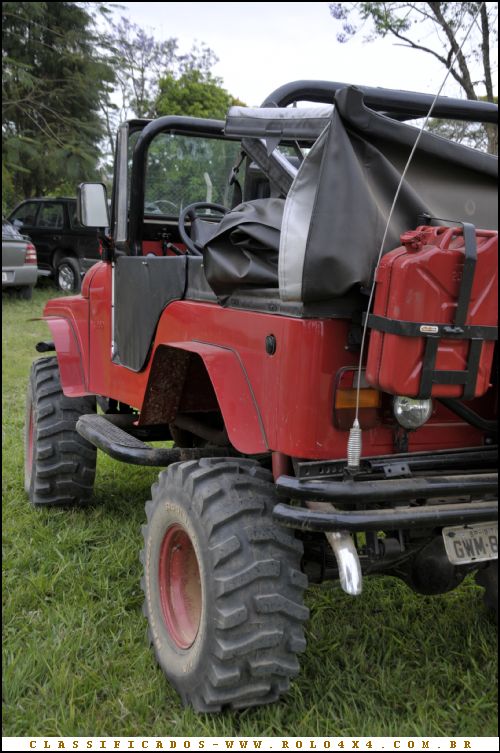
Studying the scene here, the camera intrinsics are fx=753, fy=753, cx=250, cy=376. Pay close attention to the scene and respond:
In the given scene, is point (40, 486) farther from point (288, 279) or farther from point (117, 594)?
point (288, 279)

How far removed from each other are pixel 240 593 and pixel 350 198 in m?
1.27

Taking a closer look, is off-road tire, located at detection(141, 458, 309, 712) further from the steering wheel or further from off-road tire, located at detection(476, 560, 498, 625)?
the steering wheel

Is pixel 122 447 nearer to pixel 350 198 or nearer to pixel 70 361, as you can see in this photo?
pixel 70 361

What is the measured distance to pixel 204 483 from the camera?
2.59 meters

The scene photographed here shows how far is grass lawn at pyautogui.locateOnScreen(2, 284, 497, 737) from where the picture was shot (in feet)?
8.54

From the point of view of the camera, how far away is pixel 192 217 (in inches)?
159

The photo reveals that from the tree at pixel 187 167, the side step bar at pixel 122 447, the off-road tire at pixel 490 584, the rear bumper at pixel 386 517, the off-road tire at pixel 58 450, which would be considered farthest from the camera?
the off-road tire at pixel 58 450

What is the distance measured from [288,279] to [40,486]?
2696 mm

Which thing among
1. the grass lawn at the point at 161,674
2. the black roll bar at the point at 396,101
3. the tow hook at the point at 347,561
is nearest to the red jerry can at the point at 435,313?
the tow hook at the point at 347,561

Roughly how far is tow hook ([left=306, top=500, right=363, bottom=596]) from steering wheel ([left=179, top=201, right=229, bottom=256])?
5.76 feet

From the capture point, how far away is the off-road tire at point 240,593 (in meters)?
2.39

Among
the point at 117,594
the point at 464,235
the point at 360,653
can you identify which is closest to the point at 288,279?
the point at 464,235

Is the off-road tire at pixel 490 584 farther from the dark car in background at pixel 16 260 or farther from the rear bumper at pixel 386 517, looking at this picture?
the dark car in background at pixel 16 260

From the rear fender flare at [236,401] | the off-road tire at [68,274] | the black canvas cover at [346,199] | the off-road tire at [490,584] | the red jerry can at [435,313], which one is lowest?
the off-road tire at [68,274]
